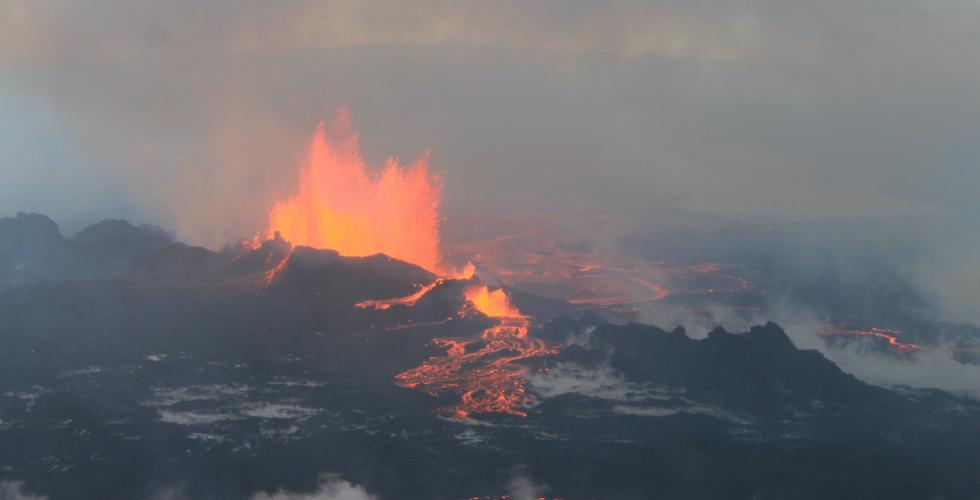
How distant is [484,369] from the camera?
6407 inches

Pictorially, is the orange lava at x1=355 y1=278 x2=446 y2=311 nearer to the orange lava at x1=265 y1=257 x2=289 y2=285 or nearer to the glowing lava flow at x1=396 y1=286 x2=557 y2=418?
the glowing lava flow at x1=396 y1=286 x2=557 y2=418

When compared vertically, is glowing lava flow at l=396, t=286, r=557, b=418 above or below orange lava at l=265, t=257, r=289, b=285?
below

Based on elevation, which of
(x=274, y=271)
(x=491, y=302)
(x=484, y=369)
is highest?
(x=274, y=271)

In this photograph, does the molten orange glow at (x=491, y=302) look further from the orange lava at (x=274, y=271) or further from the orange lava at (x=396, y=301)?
the orange lava at (x=274, y=271)

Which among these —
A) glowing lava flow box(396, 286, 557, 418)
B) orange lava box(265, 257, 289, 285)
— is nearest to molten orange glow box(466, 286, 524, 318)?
glowing lava flow box(396, 286, 557, 418)

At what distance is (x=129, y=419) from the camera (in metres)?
133

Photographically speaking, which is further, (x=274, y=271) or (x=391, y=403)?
(x=274, y=271)

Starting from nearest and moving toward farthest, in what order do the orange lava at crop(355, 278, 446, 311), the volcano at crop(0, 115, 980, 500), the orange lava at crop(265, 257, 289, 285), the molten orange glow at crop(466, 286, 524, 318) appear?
the volcano at crop(0, 115, 980, 500) < the orange lava at crop(355, 278, 446, 311) < the orange lava at crop(265, 257, 289, 285) < the molten orange glow at crop(466, 286, 524, 318)

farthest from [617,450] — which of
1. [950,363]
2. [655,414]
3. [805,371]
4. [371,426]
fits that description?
[950,363]

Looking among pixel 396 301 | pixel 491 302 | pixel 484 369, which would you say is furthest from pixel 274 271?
pixel 484 369

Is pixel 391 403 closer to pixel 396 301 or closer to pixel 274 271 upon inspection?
pixel 396 301

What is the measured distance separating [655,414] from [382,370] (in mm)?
40773

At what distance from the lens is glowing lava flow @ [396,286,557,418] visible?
148m

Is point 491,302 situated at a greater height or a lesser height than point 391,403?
greater
